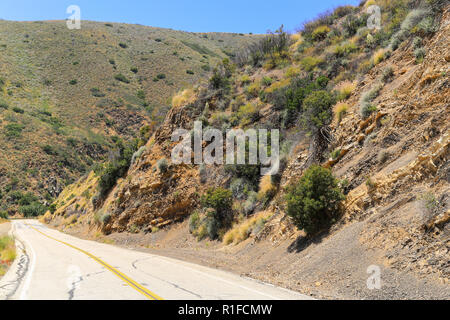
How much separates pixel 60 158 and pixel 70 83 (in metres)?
19.4

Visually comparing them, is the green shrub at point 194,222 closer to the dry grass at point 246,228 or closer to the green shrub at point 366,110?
the dry grass at point 246,228

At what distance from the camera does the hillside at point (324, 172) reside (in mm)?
8172

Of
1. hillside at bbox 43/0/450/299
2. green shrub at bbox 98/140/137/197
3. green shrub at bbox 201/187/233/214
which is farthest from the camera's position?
green shrub at bbox 98/140/137/197

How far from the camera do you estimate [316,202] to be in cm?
1108

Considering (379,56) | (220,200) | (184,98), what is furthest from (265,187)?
(184,98)

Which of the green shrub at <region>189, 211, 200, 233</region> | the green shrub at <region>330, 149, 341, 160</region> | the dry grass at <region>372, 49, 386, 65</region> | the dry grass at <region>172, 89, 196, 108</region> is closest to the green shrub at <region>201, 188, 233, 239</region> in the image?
the green shrub at <region>189, 211, 200, 233</region>

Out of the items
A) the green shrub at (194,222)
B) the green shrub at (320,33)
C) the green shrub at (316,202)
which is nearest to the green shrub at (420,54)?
the green shrub at (316,202)

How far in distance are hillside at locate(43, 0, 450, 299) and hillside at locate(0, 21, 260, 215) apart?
3333 cm

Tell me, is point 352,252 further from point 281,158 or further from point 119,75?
point 119,75

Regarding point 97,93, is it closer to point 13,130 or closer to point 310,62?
point 13,130

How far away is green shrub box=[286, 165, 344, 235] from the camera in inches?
441

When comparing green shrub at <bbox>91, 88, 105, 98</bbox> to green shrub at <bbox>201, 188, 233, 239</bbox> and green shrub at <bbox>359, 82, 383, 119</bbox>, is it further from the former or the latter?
green shrub at <bbox>359, 82, 383, 119</bbox>
